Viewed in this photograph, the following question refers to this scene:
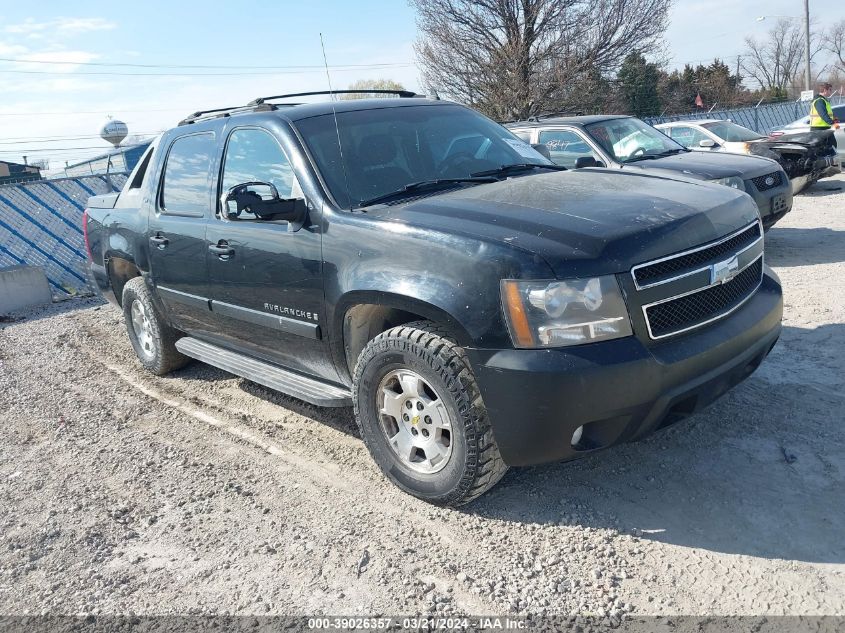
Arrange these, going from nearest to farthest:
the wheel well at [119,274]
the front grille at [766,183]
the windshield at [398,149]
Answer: the windshield at [398,149]
the wheel well at [119,274]
the front grille at [766,183]

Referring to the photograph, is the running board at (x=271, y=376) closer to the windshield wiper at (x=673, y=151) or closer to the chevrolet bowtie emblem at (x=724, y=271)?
the chevrolet bowtie emblem at (x=724, y=271)

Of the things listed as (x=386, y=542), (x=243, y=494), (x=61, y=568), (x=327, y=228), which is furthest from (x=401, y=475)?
(x=61, y=568)

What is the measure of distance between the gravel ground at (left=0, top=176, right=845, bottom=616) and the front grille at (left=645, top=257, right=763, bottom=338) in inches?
32.9

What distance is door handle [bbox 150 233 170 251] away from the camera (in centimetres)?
494

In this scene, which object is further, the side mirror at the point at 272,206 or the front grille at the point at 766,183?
the front grille at the point at 766,183

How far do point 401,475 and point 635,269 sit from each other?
59.3 inches

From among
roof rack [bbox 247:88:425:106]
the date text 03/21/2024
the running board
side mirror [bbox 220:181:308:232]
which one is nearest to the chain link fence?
roof rack [bbox 247:88:425:106]

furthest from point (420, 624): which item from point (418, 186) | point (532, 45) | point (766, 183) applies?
point (532, 45)

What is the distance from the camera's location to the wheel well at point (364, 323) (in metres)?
3.56

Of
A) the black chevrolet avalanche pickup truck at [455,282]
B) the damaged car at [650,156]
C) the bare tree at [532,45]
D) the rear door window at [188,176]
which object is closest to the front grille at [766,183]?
the damaged car at [650,156]

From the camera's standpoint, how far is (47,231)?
11.9 m

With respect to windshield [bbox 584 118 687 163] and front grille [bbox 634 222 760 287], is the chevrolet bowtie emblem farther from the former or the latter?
windshield [bbox 584 118 687 163]

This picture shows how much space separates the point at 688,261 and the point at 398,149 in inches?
69.6

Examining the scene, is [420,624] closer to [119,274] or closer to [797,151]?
[119,274]
